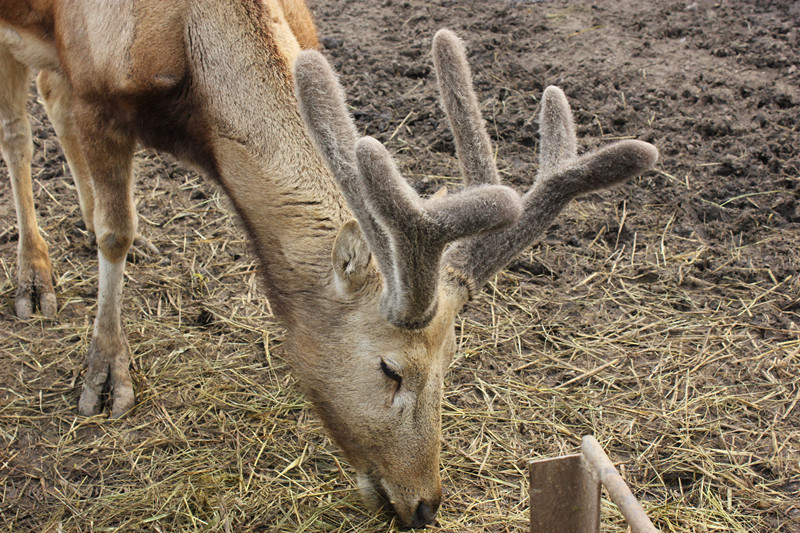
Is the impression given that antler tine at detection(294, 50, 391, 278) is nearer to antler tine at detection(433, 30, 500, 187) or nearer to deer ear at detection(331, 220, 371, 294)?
deer ear at detection(331, 220, 371, 294)

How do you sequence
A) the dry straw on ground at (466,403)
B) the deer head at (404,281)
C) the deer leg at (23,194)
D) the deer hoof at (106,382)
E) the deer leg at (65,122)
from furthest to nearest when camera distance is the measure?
the deer leg at (65,122), the deer leg at (23,194), the deer hoof at (106,382), the dry straw on ground at (466,403), the deer head at (404,281)

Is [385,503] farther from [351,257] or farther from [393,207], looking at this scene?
[393,207]

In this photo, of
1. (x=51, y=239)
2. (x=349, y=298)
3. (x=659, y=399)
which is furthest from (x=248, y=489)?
(x=51, y=239)

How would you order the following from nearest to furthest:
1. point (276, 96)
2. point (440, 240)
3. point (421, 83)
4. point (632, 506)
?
point (632, 506), point (440, 240), point (276, 96), point (421, 83)

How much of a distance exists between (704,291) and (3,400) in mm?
4373

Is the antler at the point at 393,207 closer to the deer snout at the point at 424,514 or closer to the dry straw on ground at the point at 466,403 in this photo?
the deer snout at the point at 424,514

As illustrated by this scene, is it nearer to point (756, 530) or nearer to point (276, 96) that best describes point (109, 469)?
point (276, 96)

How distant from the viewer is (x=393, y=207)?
2.53m

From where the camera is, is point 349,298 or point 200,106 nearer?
point 349,298

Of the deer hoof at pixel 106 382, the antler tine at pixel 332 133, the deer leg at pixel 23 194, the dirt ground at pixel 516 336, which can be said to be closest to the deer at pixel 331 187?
the antler tine at pixel 332 133

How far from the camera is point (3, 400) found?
13.4 feet

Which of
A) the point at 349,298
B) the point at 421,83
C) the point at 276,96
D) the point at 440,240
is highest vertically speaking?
the point at 276,96

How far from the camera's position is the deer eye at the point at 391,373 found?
A: 2963 millimetres

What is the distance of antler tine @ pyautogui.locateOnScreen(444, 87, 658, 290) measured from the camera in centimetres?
294
